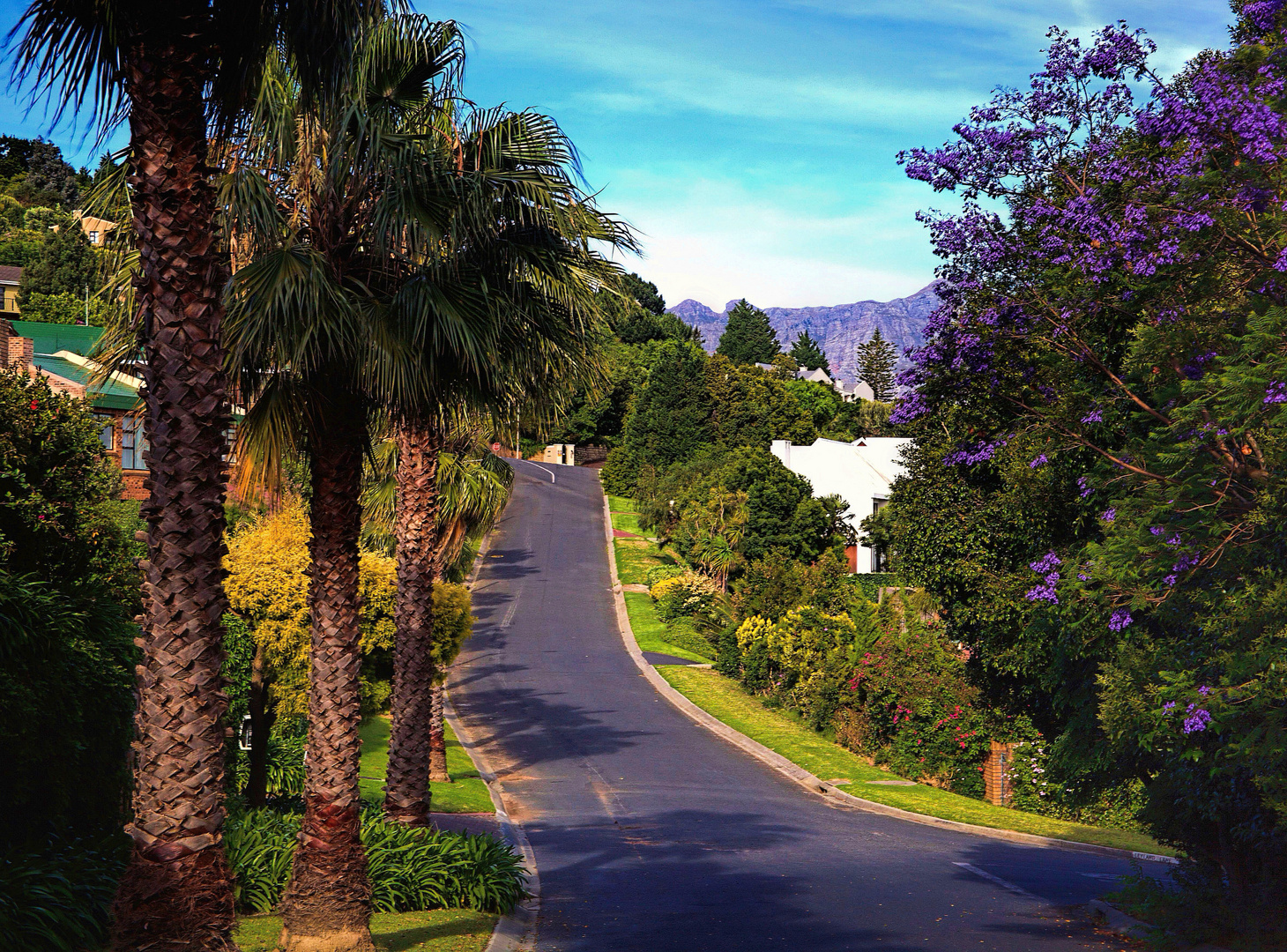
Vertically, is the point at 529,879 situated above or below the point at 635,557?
below

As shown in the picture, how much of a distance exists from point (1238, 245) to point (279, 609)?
17.6m

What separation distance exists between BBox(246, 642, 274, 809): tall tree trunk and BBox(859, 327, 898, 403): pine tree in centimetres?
12901

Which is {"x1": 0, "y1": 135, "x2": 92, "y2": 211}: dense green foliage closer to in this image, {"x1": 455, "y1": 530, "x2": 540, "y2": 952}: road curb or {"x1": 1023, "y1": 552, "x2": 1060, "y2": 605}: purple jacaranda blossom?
{"x1": 455, "y1": 530, "x2": 540, "y2": 952}: road curb

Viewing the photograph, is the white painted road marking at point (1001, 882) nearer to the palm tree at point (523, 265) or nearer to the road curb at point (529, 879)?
the road curb at point (529, 879)

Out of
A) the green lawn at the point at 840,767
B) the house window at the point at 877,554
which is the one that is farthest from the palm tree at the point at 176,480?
the house window at the point at 877,554

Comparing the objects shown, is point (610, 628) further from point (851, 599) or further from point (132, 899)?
point (132, 899)

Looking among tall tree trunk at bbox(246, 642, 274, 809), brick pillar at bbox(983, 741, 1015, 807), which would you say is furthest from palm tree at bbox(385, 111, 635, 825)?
brick pillar at bbox(983, 741, 1015, 807)

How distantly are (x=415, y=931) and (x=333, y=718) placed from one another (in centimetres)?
274

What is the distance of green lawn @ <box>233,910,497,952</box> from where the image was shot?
1047cm

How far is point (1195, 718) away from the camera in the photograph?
9.54 m

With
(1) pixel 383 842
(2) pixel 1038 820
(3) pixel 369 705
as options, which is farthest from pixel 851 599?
(1) pixel 383 842

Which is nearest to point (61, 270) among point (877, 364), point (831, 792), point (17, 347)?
point (17, 347)

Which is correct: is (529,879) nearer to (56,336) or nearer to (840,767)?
(840,767)

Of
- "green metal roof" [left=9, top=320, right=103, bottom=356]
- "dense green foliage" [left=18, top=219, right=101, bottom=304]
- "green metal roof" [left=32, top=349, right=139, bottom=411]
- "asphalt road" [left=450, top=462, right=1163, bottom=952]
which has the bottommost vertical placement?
"asphalt road" [left=450, top=462, right=1163, bottom=952]
